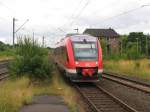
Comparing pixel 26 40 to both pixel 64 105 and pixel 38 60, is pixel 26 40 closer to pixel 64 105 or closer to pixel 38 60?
pixel 38 60

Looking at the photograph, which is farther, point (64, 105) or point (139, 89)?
point (139, 89)

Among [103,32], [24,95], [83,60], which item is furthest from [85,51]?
[103,32]

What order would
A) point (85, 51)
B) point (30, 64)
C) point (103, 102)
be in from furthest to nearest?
point (30, 64)
point (85, 51)
point (103, 102)

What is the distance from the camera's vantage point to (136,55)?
2404 inches

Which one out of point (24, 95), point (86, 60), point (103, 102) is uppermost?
point (86, 60)

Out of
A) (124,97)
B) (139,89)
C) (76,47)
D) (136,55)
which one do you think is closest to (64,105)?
(124,97)

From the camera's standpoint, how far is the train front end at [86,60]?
21828 millimetres

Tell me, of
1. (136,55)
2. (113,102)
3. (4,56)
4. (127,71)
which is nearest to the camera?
(113,102)

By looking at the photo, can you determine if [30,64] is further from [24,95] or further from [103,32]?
[103,32]

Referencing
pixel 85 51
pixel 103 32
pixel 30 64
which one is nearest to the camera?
pixel 85 51

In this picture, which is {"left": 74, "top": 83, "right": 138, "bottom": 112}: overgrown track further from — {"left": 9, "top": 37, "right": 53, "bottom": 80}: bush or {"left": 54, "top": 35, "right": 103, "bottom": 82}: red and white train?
{"left": 9, "top": 37, "right": 53, "bottom": 80}: bush

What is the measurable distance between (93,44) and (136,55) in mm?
39029

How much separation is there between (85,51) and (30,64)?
330 centimetres

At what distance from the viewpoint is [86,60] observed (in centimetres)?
2205
